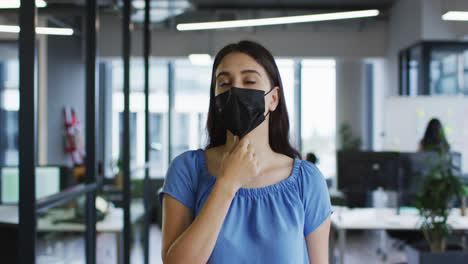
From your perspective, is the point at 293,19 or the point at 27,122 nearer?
the point at 27,122

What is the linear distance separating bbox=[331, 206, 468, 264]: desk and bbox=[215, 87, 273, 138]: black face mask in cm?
277

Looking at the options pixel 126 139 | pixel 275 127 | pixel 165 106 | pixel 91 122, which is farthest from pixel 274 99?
pixel 165 106

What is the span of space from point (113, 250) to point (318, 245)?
16.3 feet

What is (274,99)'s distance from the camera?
54.1 inches

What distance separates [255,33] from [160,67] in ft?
6.81

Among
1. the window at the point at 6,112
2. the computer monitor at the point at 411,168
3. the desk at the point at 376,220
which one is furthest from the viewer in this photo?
the computer monitor at the point at 411,168

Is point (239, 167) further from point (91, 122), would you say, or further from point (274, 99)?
point (91, 122)

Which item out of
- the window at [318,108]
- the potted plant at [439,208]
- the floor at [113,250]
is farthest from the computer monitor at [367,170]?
the window at [318,108]

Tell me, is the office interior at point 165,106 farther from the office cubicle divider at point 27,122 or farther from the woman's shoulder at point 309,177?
the woman's shoulder at point 309,177

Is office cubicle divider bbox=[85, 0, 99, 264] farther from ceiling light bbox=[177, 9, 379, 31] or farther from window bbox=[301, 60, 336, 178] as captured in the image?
window bbox=[301, 60, 336, 178]

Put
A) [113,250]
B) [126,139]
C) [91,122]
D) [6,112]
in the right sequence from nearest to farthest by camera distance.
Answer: [91,122], [126,139], [6,112], [113,250]

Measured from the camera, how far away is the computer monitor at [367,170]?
394cm

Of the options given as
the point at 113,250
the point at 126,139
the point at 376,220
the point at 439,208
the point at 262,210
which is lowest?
the point at 113,250

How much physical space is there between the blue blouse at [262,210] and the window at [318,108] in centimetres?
733
